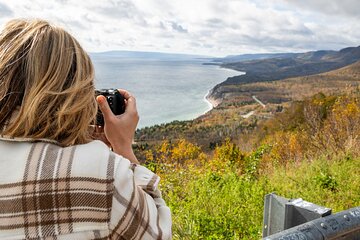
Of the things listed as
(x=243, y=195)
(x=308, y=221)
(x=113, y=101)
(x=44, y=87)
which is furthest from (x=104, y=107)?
(x=243, y=195)

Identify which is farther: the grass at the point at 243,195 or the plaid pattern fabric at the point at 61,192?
the grass at the point at 243,195

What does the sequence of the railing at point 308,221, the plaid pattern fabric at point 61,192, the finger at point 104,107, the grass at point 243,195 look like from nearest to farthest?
the plaid pattern fabric at point 61,192
the finger at point 104,107
the railing at point 308,221
the grass at point 243,195

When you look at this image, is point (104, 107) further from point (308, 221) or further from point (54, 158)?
point (308, 221)

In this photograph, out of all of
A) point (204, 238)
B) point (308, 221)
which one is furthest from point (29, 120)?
point (204, 238)

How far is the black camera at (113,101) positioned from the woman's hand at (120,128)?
2 cm

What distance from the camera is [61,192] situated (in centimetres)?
93

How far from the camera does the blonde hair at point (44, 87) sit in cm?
95

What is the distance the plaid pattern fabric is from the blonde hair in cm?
4

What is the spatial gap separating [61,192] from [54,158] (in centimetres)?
8

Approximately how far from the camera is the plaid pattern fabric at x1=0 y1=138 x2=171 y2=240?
0.92 metres

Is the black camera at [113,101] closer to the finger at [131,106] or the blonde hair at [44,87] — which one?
the finger at [131,106]

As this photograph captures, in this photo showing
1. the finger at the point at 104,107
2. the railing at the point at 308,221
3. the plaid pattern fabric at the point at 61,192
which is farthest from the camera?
the railing at the point at 308,221

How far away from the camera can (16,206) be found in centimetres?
93

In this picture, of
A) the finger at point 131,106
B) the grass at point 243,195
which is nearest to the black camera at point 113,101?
the finger at point 131,106
